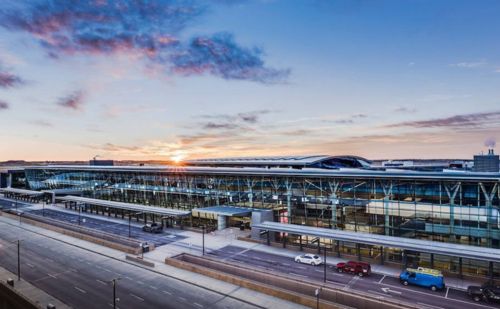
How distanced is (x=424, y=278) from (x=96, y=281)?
43.5 meters

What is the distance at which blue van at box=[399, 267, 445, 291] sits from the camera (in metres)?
43.2

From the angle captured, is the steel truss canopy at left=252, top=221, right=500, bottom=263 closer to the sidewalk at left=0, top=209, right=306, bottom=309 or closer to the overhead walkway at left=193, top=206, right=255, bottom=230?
the overhead walkway at left=193, top=206, right=255, bottom=230

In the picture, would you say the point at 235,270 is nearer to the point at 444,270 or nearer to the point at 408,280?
the point at 408,280

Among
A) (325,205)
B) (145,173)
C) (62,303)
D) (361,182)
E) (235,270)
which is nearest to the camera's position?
(62,303)

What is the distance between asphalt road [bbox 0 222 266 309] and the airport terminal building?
24.4m

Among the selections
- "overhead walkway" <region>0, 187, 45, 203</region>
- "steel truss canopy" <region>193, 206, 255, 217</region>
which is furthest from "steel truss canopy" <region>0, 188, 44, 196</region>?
"steel truss canopy" <region>193, 206, 255, 217</region>

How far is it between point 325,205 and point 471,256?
1096 inches

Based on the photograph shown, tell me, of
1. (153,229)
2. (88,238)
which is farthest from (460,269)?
(88,238)

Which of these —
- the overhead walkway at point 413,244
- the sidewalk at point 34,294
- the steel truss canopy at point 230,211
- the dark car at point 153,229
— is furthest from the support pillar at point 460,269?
the dark car at point 153,229

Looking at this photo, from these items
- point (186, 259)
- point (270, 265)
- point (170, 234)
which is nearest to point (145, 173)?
point (170, 234)

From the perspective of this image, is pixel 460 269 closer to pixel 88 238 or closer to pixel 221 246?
pixel 221 246

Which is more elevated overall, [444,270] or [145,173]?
[145,173]

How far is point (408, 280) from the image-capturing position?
1758 inches

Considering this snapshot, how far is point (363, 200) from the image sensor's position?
6366 centimetres
